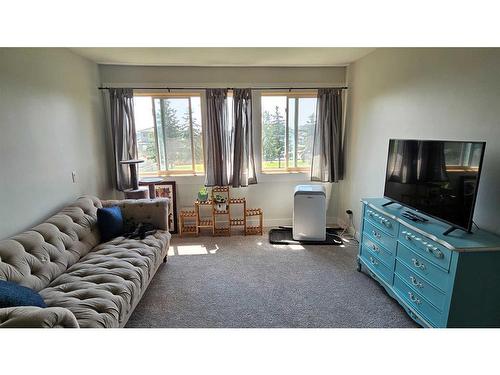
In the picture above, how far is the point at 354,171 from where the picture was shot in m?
3.85

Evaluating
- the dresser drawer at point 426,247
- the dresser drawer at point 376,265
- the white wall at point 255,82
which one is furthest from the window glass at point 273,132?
the dresser drawer at point 426,247

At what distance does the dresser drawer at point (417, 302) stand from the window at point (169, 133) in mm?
2972

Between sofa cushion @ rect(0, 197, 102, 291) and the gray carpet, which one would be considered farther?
the gray carpet

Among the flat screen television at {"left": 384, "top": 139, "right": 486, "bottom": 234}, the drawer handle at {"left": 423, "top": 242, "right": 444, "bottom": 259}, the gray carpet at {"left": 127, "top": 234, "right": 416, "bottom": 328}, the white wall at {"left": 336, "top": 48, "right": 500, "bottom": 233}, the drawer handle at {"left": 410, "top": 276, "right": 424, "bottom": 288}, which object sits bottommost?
the gray carpet at {"left": 127, "top": 234, "right": 416, "bottom": 328}

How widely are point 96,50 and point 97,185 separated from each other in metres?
1.65

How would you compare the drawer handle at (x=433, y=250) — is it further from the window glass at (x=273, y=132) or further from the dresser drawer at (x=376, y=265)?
the window glass at (x=273, y=132)

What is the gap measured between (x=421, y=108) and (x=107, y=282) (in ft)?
9.90

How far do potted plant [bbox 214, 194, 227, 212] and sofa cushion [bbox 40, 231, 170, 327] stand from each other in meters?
1.38

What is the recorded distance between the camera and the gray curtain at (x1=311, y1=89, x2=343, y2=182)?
3.97 metres

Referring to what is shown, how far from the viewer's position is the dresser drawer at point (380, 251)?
2.35m

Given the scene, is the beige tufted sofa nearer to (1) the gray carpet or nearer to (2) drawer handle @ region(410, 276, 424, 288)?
(1) the gray carpet

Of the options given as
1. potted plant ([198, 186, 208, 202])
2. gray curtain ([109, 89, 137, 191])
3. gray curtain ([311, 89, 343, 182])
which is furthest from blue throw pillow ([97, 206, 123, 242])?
gray curtain ([311, 89, 343, 182])

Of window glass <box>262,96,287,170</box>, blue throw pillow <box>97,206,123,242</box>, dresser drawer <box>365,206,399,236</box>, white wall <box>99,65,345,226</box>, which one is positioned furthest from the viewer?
window glass <box>262,96,287,170</box>

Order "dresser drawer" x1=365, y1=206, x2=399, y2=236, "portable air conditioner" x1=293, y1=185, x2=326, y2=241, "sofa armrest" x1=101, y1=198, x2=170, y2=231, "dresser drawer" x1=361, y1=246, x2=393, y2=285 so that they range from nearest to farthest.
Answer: "dresser drawer" x1=365, y1=206, x2=399, y2=236
"dresser drawer" x1=361, y1=246, x2=393, y2=285
"sofa armrest" x1=101, y1=198, x2=170, y2=231
"portable air conditioner" x1=293, y1=185, x2=326, y2=241
